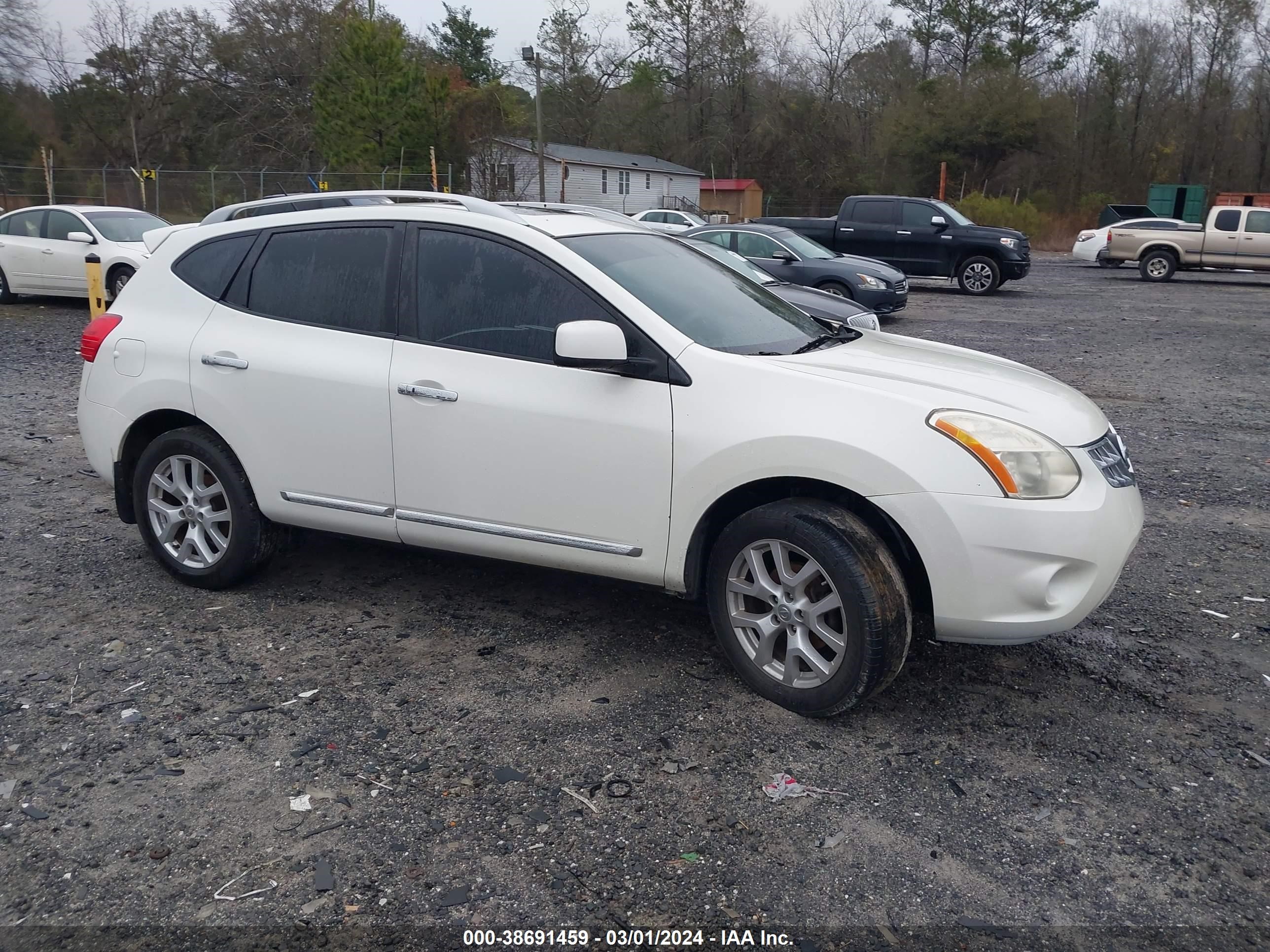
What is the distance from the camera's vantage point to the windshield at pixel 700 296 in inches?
160

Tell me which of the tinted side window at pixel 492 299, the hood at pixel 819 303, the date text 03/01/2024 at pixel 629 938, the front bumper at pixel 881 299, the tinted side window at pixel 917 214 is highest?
the tinted side window at pixel 917 214

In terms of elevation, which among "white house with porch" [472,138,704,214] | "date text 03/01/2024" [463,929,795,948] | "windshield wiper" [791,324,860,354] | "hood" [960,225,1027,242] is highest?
"white house with porch" [472,138,704,214]

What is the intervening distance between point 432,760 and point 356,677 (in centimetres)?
75

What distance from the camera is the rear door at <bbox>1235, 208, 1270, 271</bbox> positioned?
24078 millimetres

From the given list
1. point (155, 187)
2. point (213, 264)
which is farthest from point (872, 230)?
point (155, 187)

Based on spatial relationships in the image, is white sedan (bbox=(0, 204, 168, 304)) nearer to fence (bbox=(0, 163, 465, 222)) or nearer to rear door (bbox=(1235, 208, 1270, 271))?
fence (bbox=(0, 163, 465, 222))

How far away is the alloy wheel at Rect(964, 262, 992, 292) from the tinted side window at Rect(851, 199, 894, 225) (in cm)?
199

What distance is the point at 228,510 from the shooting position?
185 inches

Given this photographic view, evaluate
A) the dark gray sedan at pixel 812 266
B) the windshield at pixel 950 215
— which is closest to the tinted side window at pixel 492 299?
the dark gray sedan at pixel 812 266

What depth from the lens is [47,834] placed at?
302cm

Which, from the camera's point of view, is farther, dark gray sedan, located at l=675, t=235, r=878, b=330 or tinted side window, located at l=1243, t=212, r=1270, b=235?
tinted side window, located at l=1243, t=212, r=1270, b=235

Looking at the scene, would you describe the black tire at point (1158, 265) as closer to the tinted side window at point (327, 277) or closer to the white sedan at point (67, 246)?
the white sedan at point (67, 246)

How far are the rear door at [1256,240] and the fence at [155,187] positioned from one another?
23.2m

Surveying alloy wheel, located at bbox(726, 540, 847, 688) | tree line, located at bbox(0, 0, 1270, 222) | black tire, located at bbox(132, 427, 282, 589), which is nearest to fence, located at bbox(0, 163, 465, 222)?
tree line, located at bbox(0, 0, 1270, 222)
